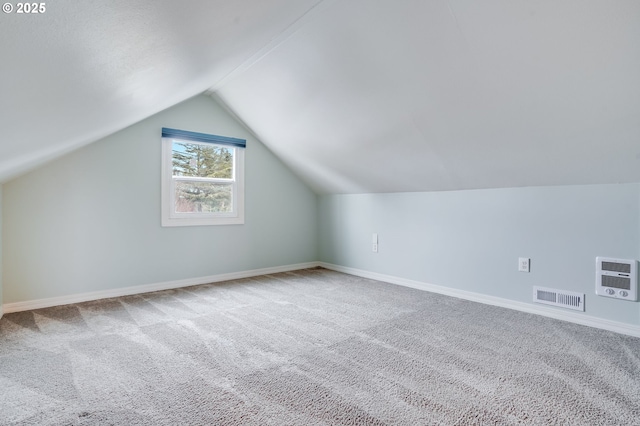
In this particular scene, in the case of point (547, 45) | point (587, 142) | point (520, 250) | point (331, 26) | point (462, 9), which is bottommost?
point (520, 250)

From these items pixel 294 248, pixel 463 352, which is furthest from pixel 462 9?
pixel 294 248

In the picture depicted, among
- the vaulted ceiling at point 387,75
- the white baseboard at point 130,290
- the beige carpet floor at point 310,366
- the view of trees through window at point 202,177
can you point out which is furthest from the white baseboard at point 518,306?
the view of trees through window at point 202,177

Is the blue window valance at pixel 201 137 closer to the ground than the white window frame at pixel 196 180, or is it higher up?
higher up

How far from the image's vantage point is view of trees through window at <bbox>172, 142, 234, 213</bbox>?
3.85 m

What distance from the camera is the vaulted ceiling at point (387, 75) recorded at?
109 centimetres

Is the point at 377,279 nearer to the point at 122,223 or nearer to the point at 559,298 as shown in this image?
the point at 559,298

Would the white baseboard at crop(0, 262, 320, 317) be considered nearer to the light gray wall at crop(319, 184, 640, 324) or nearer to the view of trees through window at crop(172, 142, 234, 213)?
the view of trees through window at crop(172, 142, 234, 213)

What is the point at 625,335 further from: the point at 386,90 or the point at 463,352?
the point at 386,90

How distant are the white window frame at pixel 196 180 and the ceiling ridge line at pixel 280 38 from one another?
0.99 m

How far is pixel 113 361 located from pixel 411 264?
2.87m

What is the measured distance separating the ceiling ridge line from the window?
34.7 inches

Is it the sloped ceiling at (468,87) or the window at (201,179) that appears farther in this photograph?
the window at (201,179)

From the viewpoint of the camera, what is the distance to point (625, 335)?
237cm

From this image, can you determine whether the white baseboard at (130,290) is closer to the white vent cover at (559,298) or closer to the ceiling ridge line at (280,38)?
the ceiling ridge line at (280,38)
